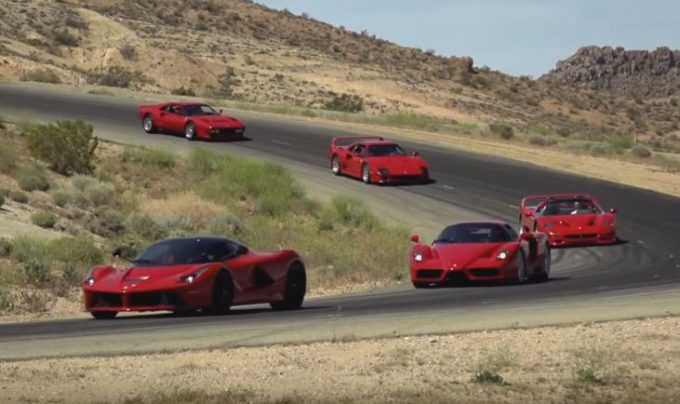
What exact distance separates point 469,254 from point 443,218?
19069mm

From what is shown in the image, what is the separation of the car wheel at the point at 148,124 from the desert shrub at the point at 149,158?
20.1ft

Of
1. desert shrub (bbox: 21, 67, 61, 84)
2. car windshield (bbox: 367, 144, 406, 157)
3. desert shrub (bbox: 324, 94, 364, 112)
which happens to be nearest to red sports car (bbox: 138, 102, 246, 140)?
car windshield (bbox: 367, 144, 406, 157)

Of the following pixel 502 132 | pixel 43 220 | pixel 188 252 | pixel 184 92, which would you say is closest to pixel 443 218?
pixel 43 220

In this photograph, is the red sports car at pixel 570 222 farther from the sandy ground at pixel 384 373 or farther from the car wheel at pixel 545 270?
the sandy ground at pixel 384 373

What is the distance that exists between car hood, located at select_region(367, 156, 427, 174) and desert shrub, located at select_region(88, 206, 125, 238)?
13.6 m

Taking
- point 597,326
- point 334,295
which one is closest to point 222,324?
point 597,326

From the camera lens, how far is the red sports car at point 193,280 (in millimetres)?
20750

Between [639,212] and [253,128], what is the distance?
20.0 meters

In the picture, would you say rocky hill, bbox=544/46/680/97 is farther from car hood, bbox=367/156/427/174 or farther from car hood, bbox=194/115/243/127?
car hood, bbox=367/156/427/174

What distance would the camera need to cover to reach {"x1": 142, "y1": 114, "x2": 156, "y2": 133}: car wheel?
57969mm

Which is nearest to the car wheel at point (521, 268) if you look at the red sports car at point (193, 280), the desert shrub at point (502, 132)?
the red sports car at point (193, 280)

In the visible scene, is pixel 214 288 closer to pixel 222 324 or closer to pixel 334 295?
pixel 222 324

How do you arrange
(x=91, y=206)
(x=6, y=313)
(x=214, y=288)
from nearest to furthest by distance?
1. (x=214, y=288)
2. (x=6, y=313)
3. (x=91, y=206)

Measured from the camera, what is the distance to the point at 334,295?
27.8 meters
